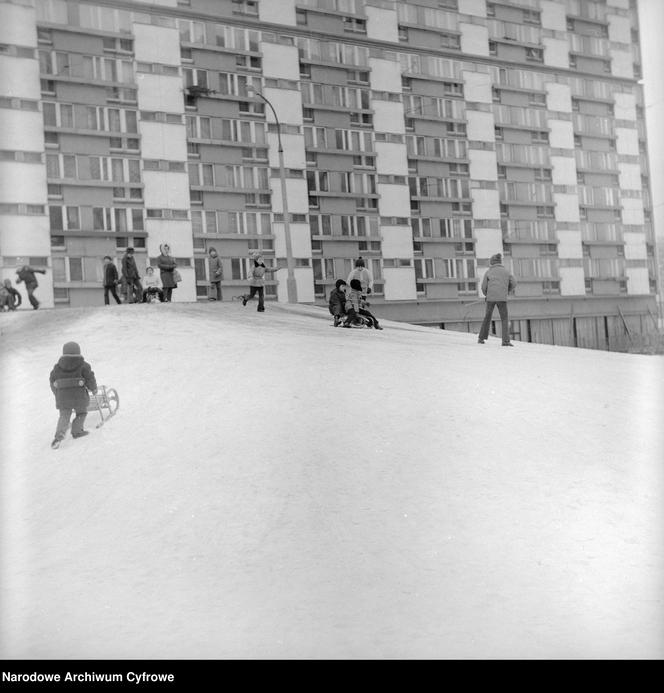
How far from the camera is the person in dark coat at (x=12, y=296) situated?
482 centimetres

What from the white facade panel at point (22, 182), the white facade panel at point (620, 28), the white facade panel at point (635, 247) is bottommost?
the white facade panel at point (635, 247)

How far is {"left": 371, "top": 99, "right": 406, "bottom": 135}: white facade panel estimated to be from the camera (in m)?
6.22

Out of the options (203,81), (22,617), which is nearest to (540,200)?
(203,81)

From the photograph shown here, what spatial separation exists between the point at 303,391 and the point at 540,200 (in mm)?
2885

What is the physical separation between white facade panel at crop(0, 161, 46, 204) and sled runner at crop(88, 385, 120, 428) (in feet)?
4.76

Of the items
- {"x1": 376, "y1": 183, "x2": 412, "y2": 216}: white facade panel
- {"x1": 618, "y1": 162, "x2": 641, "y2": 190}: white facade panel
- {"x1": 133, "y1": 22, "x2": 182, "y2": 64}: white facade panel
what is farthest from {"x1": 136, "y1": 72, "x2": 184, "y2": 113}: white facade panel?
{"x1": 618, "y1": 162, "x2": 641, "y2": 190}: white facade panel

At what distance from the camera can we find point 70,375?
4.73m

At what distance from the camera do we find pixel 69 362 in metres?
4.75

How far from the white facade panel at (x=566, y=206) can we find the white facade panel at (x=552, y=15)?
1.38 m

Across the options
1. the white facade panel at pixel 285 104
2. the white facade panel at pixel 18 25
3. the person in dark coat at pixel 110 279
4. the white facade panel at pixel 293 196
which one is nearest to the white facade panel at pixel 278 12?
the white facade panel at pixel 285 104

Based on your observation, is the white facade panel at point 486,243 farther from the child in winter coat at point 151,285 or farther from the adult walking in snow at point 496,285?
the child in winter coat at point 151,285

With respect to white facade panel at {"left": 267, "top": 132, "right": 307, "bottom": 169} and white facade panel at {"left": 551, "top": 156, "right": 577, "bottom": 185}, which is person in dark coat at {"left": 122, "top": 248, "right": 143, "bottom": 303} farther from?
white facade panel at {"left": 551, "top": 156, "right": 577, "bottom": 185}

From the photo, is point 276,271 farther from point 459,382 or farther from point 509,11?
point 509,11

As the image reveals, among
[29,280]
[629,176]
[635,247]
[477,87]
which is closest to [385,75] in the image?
[477,87]
